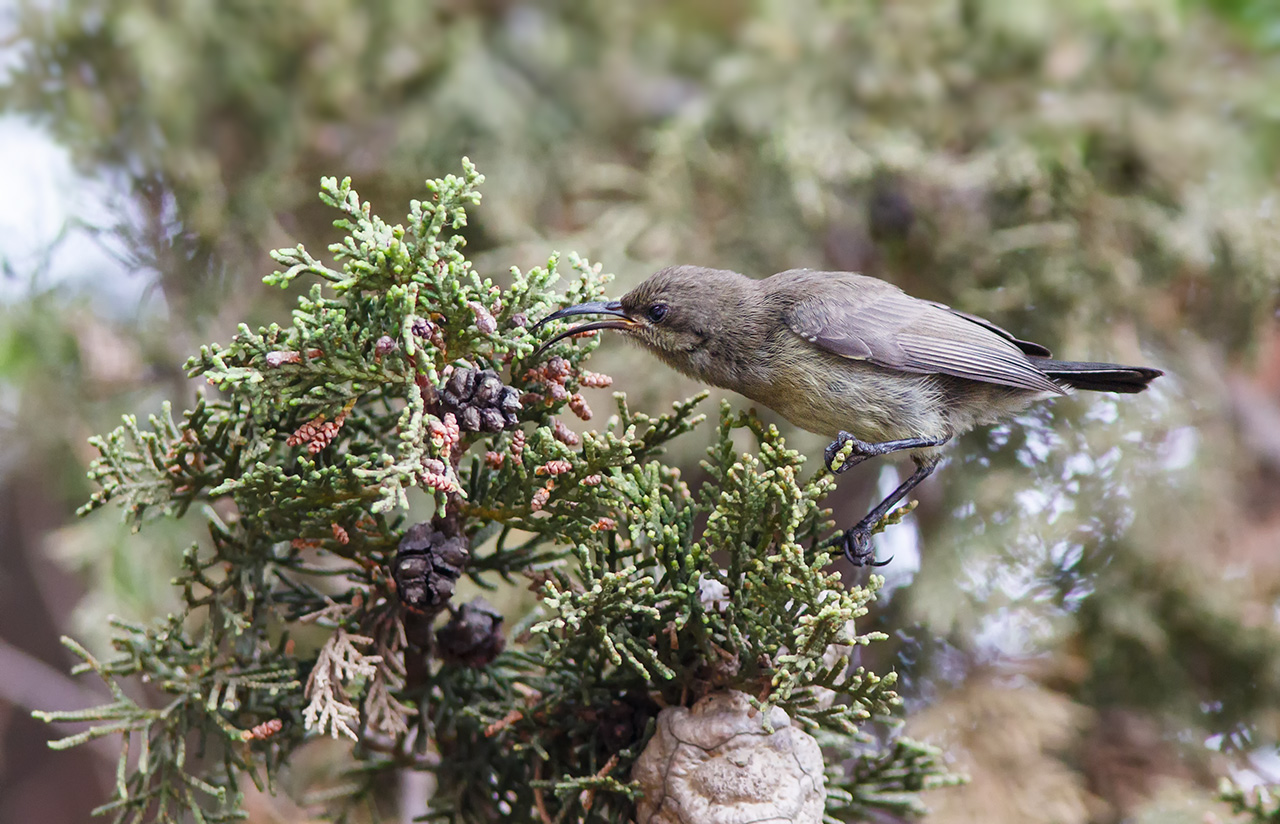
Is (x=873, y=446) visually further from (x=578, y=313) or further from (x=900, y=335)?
(x=578, y=313)

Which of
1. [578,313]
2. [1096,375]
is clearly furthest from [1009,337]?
[578,313]

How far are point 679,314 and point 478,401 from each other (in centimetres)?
69

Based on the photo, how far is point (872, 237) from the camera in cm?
302

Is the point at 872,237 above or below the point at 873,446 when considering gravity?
above

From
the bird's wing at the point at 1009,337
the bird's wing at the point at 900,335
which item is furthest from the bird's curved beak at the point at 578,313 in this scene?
the bird's wing at the point at 1009,337

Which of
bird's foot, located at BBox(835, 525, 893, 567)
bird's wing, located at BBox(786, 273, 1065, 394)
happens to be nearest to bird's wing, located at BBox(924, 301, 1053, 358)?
bird's wing, located at BBox(786, 273, 1065, 394)

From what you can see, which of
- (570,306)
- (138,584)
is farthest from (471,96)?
(570,306)

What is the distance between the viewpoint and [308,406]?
53.4 inches

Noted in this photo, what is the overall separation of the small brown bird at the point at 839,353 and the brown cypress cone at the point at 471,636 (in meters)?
0.57

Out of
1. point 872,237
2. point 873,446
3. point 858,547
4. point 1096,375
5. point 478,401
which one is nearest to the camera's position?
point 478,401

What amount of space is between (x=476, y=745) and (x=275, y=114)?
2.14 m

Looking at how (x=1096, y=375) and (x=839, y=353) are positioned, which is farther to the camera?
(x=1096, y=375)

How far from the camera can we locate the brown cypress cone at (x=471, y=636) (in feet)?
4.91

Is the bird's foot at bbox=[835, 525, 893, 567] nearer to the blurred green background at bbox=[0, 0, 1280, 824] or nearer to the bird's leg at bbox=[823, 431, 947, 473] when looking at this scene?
the bird's leg at bbox=[823, 431, 947, 473]
